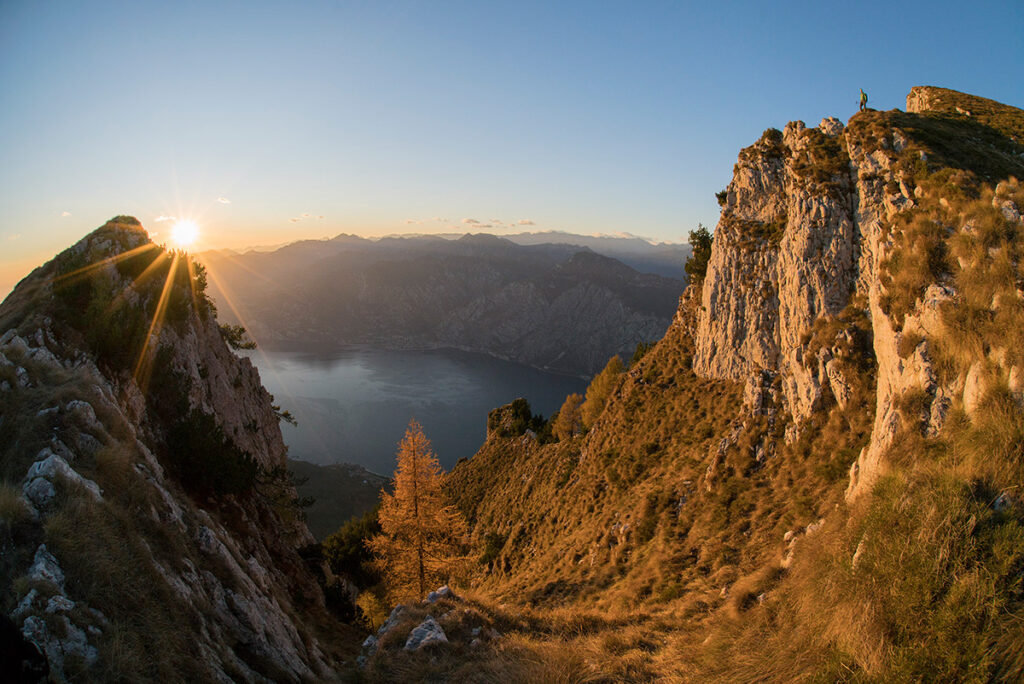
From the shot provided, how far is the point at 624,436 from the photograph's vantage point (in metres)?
29.1

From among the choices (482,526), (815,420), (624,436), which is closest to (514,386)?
(482,526)

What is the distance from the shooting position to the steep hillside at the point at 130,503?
21.4ft

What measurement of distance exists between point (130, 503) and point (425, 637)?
7.08m

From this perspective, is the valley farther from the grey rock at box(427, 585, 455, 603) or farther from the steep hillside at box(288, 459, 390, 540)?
the steep hillside at box(288, 459, 390, 540)

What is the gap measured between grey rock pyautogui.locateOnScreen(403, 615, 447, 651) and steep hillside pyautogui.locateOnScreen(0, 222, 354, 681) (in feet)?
7.10

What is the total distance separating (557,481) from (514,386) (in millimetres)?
162588

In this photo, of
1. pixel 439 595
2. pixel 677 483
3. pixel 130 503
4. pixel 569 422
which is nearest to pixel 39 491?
pixel 130 503

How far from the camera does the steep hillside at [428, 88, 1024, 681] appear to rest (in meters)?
6.21

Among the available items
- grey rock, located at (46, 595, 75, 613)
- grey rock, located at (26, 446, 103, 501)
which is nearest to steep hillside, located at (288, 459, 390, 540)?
grey rock, located at (26, 446, 103, 501)

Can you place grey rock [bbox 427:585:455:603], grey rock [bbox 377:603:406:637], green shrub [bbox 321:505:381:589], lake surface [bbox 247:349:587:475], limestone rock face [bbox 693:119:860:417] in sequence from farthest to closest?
lake surface [bbox 247:349:587:475], green shrub [bbox 321:505:381:589], limestone rock face [bbox 693:119:860:417], grey rock [bbox 427:585:455:603], grey rock [bbox 377:603:406:637]

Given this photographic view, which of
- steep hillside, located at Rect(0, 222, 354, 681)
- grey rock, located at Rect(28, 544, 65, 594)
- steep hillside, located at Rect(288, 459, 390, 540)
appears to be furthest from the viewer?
steep hillside, located at Rect(288, 459, 390, 540)

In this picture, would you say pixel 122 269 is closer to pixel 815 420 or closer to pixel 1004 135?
pixel 815 420

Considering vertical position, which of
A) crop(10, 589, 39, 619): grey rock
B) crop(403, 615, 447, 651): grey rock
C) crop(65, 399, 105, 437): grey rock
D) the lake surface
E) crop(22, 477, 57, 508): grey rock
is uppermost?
crop(65, 399, 105, 437): grey rock

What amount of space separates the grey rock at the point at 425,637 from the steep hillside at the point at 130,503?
2163 millimetres
